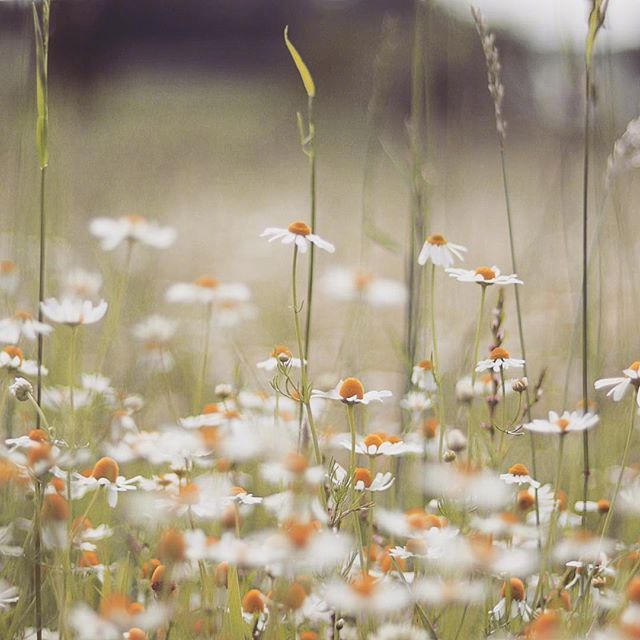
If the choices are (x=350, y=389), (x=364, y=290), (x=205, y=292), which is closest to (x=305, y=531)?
(x=350, y=389)

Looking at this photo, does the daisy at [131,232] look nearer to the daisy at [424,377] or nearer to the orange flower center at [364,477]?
the daisy at [424,377]

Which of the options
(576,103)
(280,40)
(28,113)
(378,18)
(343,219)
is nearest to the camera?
(28,113)

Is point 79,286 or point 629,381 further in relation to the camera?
point 79,286

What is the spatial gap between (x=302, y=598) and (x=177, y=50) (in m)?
4.94

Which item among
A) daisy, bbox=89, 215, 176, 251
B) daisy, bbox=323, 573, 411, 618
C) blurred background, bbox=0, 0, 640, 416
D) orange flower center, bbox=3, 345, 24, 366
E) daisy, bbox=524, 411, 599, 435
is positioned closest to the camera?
daisy, bbox=323, 573, 411, 618

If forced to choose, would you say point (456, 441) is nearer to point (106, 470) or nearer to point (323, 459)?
point (323, 459)

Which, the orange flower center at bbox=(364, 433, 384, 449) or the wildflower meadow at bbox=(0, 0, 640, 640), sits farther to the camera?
the orange flower center at bbox=(364, 433, 384, 449)

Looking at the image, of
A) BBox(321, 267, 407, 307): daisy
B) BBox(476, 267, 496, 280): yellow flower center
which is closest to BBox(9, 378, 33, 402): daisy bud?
BBox(476, 267, 496, 280): yellow flower center

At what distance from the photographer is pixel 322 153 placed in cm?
391

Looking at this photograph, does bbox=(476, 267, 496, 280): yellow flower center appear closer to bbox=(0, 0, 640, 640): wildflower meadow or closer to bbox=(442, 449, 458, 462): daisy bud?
bbox=(0, 0, 640, 640): wildflower meadow

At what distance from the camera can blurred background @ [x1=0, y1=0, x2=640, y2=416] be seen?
941 mm

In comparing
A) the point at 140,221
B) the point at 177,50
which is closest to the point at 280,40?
the point at 177,50

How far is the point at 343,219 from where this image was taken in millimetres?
2502

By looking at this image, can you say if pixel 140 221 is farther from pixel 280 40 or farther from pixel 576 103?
pixel 280 40
